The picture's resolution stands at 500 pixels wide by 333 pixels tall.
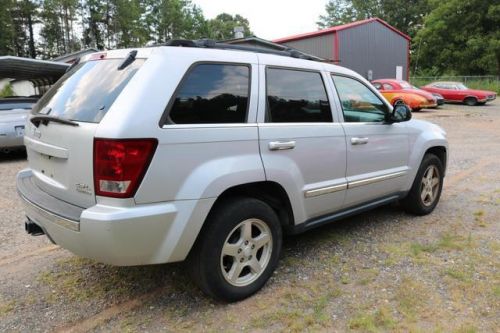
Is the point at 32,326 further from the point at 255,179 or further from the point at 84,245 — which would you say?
the point at 255,179

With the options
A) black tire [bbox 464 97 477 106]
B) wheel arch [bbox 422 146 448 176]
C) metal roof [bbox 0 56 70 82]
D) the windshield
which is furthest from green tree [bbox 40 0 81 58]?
wheel arch [bbox 422 146 448 176]

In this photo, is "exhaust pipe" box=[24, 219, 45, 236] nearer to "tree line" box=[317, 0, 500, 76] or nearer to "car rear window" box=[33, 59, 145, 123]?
"car rear window" box=[33, 59, 145, 123]

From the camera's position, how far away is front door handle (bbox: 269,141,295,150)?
3.30m

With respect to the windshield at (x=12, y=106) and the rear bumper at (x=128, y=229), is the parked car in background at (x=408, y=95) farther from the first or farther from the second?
the rear bumper at (x=128, y=229)

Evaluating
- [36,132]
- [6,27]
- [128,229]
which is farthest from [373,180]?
[6,27]

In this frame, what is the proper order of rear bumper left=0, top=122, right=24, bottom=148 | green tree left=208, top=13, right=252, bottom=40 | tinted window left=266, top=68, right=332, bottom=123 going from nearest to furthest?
1. tinted window left=266, top=68, right=332, bottom=123
2. rear bumper left=0, top=122, right=24, bottom=148
3. green tree left=208, top=13, right=252, bottom=40

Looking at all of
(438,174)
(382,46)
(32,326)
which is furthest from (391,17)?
(32,326)

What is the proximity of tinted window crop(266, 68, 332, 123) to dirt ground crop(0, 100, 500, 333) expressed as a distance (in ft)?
4.26

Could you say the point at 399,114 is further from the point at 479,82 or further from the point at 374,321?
the point at 479,82

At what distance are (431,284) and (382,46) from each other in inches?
1091

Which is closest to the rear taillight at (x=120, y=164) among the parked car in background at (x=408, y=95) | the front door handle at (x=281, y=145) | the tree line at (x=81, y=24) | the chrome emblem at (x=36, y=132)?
the chrome emblem at (x=36, y=132)

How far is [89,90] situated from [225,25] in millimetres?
89097

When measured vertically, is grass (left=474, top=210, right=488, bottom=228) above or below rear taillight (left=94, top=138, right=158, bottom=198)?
below

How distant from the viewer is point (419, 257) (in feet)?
13.1
